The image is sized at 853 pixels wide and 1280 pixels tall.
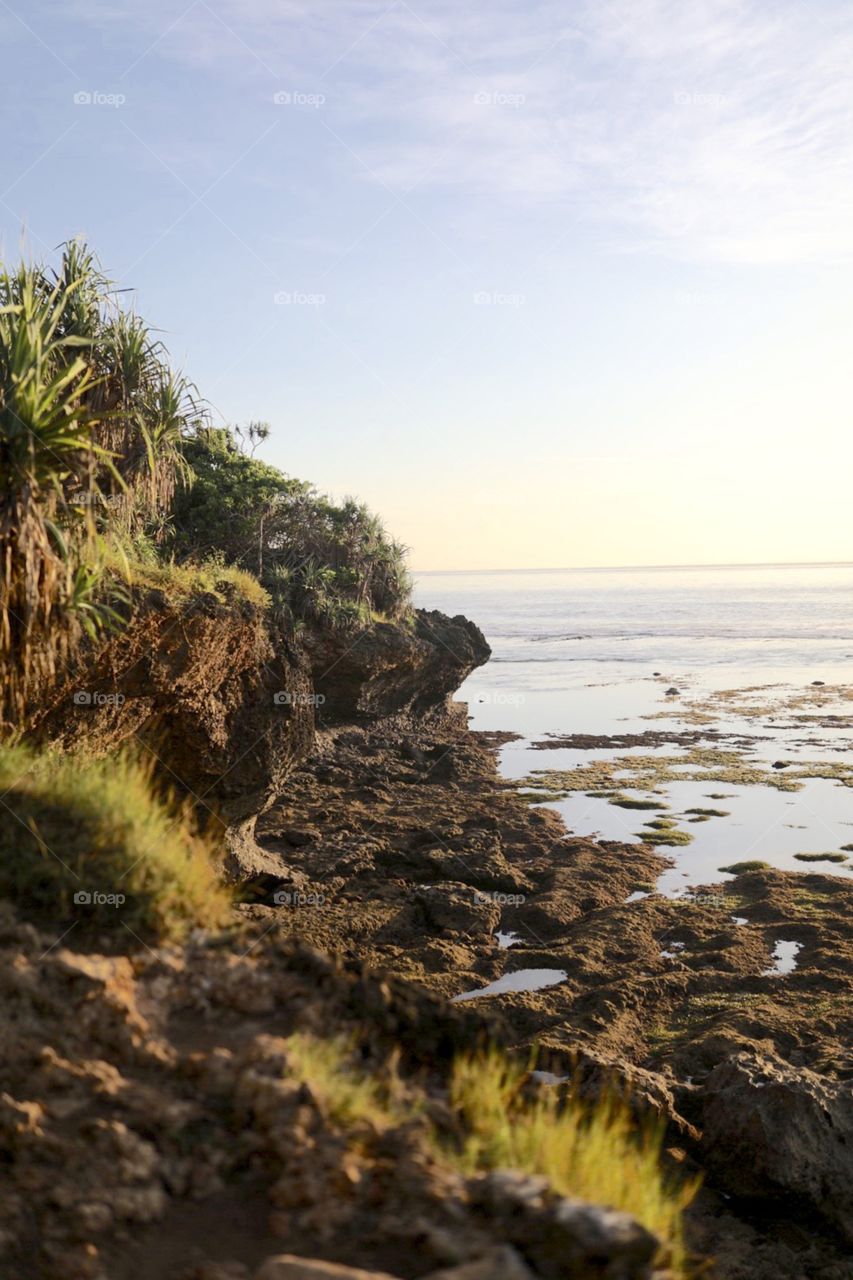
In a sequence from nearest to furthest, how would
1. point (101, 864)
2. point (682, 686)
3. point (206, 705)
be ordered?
point (101, 864) < point (206, 705) < point (682, 686)

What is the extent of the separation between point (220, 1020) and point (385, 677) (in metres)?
21.2

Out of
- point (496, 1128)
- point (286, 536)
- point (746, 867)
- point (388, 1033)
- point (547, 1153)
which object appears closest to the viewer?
point (547, 1153)

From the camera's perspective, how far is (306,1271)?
12.7 feet

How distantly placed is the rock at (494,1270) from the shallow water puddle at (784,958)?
1006 cm

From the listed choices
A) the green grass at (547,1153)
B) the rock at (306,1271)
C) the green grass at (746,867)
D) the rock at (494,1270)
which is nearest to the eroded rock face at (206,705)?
the green grass at (547,1153)

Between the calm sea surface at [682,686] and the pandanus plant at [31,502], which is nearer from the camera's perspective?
the pandanus plant at [31,502]

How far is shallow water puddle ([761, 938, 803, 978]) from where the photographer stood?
42.9 ft

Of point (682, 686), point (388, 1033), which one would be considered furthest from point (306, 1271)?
point (682, 686)

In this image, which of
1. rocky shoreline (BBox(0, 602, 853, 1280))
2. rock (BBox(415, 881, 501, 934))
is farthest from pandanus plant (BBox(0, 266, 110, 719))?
rock (BBox(415, 881, 501, 934))

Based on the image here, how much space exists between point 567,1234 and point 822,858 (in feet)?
51.4

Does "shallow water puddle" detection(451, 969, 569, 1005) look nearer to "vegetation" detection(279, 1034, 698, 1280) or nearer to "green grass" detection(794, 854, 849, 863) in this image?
"vegetation" detection(279, 1034, 698, 1280)

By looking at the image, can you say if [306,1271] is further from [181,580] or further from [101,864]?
[181,580]

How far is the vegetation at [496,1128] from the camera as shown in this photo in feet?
15.1

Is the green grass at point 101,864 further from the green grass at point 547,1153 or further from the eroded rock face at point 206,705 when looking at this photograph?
the eroded rock face at point 206,705
